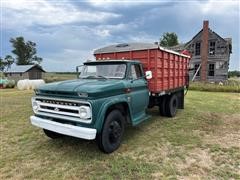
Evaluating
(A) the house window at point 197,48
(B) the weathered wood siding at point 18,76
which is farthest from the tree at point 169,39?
(B) the weathered wood siding at point 18,76

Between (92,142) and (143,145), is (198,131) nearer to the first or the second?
(143,145)

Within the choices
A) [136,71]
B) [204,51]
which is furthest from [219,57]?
[136,71]

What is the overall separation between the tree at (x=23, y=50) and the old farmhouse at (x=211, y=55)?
50.5m

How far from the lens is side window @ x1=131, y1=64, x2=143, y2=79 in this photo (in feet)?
18.8

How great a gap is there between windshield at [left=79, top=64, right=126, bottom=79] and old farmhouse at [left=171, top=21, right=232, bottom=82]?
24328mm

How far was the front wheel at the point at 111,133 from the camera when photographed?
449 centimetres

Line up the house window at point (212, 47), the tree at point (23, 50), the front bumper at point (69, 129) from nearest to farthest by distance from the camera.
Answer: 1. the front bumper at point (69, 129)
2. the house window at point (212, 47)
3. the tree at point (23, 50)

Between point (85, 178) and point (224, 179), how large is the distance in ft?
7.91

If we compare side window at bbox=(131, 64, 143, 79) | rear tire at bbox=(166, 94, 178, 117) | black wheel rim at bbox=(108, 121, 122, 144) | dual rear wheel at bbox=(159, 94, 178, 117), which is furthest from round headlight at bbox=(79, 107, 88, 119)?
rear tire at bbox=(166, 94, 178, 117)

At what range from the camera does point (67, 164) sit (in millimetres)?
4289

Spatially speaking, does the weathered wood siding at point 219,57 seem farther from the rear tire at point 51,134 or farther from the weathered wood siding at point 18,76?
the weathered wood siding at point 18,76

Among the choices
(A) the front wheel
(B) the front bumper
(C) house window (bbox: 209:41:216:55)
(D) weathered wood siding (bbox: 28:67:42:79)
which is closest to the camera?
(B) the front bumper

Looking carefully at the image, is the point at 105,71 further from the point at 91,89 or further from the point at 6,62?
the point at 6,62

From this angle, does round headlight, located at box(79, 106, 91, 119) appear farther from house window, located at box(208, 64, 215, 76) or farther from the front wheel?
house window, located at box(208, 64, 215, 76)
